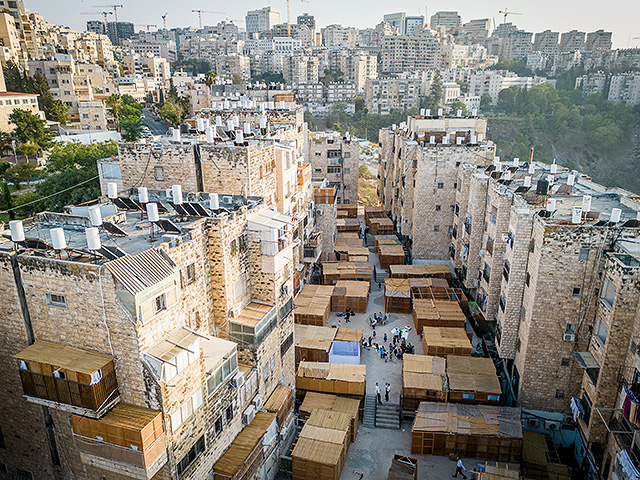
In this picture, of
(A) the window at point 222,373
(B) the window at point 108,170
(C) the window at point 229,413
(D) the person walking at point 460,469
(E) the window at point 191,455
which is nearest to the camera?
(E) the window at point 191,455

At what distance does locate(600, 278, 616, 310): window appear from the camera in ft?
70.5

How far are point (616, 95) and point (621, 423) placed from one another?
146 metres

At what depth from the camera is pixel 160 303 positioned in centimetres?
1476

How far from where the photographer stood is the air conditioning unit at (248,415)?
2003 cm

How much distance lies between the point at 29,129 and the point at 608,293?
205ft

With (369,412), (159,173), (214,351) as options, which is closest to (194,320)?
(214,351)

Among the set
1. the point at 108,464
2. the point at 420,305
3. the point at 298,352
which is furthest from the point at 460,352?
the point at 108,464

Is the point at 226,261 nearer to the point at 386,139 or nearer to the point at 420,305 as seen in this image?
the point at 420,305

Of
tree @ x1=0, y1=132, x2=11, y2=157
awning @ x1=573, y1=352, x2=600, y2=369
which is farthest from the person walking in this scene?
tree @ x1=0, y1=132, x2=11, y2=157

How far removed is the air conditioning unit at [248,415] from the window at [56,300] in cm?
920

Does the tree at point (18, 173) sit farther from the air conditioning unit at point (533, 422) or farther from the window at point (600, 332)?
the window at point (600, 332)

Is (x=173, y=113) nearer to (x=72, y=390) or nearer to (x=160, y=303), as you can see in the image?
(x=160, y=303)

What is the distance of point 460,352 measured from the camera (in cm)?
3088

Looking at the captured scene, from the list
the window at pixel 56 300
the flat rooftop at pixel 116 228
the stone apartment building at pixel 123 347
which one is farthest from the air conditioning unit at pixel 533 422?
the window at pixel 56 300
